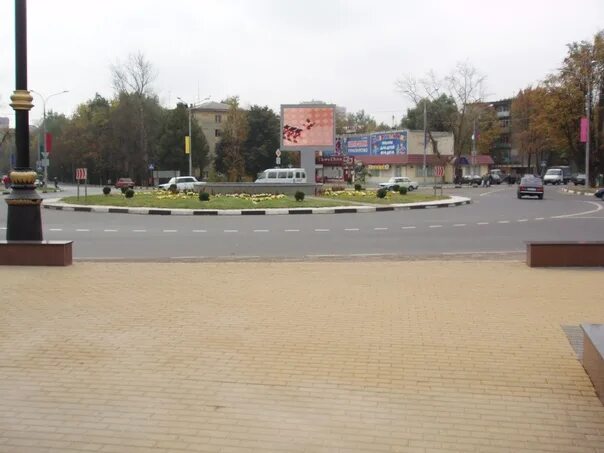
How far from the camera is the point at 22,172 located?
10.7 metres

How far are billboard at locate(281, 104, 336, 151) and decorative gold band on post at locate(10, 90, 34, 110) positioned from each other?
1233 inches

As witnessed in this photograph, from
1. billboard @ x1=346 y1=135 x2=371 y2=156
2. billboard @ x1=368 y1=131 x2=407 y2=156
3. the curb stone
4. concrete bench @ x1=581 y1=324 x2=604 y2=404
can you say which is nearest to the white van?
the curb stone

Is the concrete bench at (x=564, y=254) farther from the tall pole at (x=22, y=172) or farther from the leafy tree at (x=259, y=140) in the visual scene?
the leafy tree at (x=259, y=140)

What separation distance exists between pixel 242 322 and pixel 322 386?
2.09 metres

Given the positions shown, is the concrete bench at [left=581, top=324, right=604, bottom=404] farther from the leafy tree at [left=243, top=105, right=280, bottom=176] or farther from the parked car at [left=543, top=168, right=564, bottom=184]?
the parked car at [left=543, top=168, right=564, bottom=184]

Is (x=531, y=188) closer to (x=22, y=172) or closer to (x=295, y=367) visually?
(x=22, y=172)

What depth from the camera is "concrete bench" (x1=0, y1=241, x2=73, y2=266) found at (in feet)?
34.4

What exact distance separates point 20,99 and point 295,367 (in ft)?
26.6

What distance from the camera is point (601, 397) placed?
→ 14.2 ft

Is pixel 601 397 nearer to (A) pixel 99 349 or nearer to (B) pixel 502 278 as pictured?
(A) pixel 99 349

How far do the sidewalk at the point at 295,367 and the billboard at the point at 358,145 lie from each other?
234ft

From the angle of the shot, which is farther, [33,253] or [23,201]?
[23,201]

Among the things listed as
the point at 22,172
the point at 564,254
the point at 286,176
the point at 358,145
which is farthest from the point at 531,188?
the point at 358,145

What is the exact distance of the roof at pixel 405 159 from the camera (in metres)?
72.9
